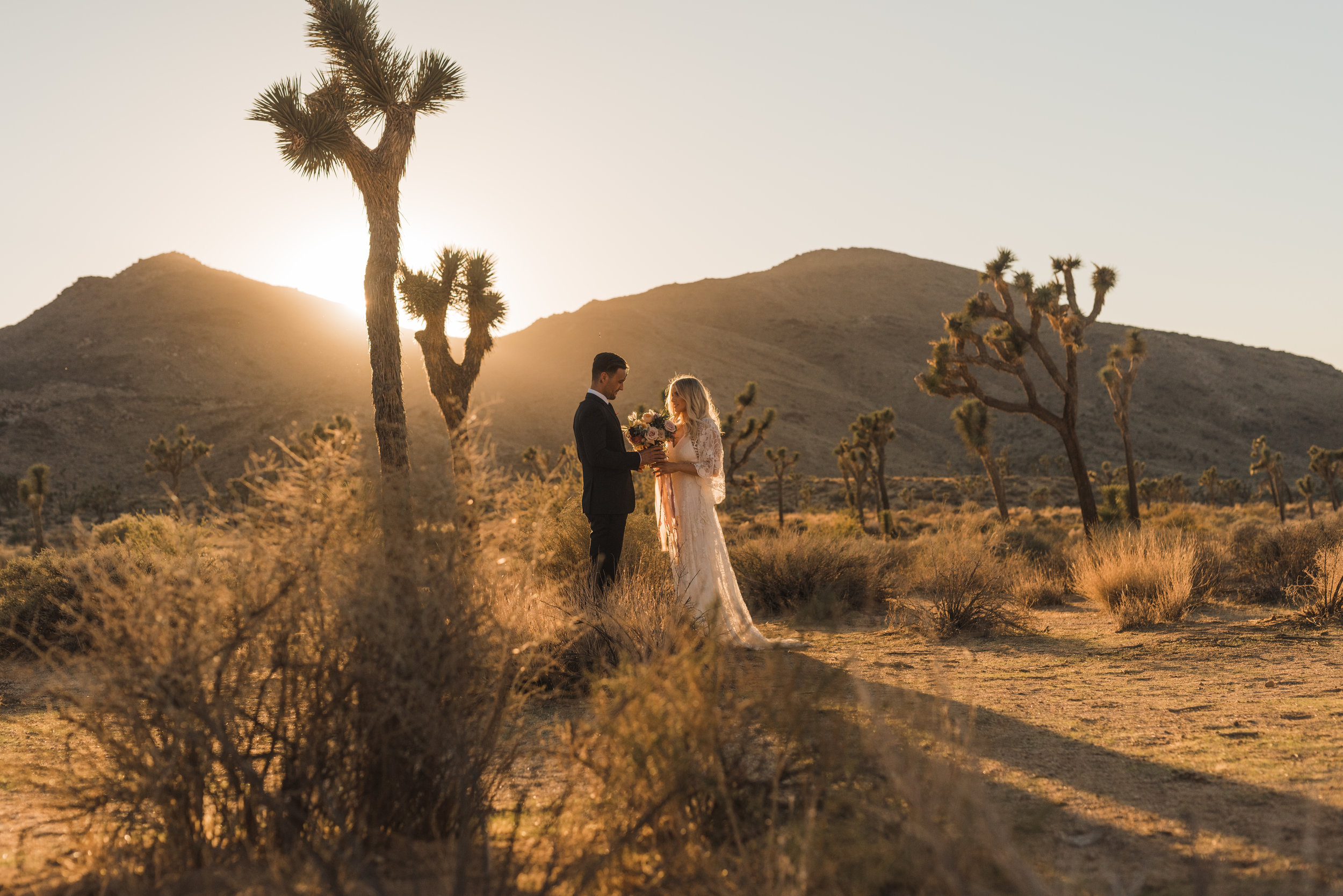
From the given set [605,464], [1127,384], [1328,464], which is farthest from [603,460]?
[1328,464]

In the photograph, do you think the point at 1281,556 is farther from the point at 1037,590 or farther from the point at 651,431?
the point at 651,431

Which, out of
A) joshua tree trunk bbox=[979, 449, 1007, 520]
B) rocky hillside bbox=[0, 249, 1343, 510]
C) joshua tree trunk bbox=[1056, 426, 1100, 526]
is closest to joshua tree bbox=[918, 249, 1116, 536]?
joshua tree trunk bbox=[1056, 426, 1100, 526]

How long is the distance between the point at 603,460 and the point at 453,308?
9.58 meters

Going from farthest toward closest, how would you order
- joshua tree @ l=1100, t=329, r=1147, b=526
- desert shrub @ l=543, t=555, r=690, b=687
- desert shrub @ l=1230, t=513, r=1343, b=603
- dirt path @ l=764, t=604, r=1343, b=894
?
1. joshua tree @ l=1100, t=329, r=1147, b=526
2. desert shrub @ l=1230, t=513, r=1343, b=603
3. desert shrub @ l=543, t=555, r=690, b=687
4. dirt path @ l=764, t=604, r=1343, b=894

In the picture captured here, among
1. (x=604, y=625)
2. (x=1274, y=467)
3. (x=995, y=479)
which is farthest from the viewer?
(x=1274, y=467)

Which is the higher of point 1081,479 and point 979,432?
point 979,432

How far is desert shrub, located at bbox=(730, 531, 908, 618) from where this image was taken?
10.2 m

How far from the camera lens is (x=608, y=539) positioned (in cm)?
688

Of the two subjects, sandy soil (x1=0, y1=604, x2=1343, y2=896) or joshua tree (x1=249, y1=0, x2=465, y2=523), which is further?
joshua tree (x1=249, y1=0, x2=465, y2=523)

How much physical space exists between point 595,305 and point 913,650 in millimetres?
99504

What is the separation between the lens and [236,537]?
2963 millimetres

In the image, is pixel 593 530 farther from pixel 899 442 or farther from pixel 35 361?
pixel 35 361

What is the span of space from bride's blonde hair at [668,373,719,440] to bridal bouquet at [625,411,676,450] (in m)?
0.13

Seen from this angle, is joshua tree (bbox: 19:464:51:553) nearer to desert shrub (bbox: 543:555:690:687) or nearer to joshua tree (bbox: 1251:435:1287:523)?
desert shrub (bbox: 543:555:690:687)
